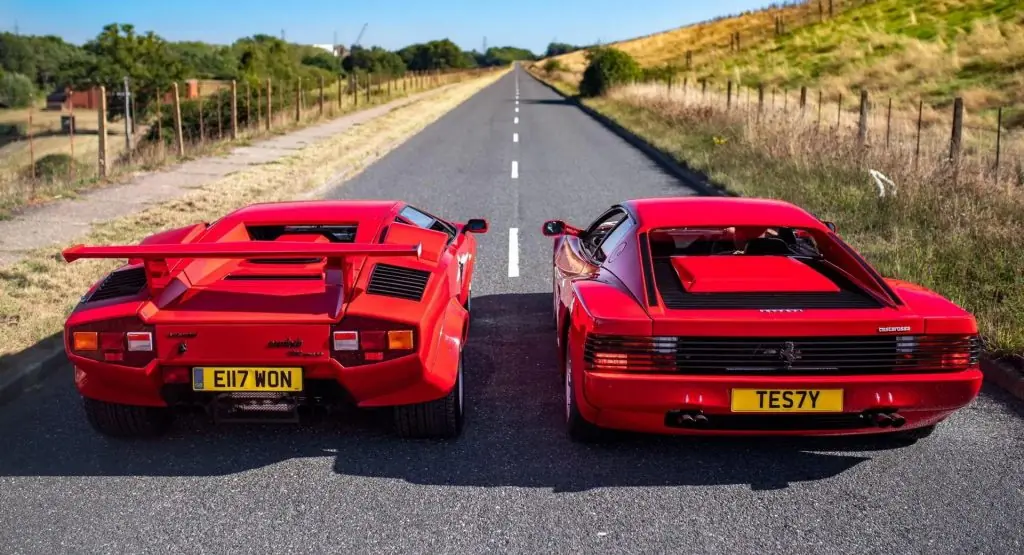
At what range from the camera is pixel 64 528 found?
3.65m

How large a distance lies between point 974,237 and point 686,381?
5.32m

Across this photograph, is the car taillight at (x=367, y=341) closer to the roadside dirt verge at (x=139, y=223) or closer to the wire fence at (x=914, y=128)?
the roadside dirt verge at (x=139, y=223)

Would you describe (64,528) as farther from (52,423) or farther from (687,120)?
(687,120)

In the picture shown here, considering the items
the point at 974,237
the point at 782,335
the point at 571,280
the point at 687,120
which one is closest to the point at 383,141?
the point at 687,120

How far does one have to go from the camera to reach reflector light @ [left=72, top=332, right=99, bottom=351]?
4.11m

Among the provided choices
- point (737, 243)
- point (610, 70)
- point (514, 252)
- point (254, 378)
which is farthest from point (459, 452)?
point (610, 70)

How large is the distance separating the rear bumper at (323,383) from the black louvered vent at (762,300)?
1115 mm

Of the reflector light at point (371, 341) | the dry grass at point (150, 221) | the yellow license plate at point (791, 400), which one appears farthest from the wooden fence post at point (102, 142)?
the yellow license plate at point (791, 400)

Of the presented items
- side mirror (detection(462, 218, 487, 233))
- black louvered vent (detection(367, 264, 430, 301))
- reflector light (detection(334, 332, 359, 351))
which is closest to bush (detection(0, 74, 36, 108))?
side mirror (detection(462, 218, 487, 233))

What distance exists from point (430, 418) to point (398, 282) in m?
0.67

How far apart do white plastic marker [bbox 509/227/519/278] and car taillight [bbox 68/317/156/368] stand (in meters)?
4.63

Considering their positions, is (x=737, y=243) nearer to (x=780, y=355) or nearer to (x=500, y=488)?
(x=780, y=355)

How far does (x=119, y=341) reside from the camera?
4074 mm

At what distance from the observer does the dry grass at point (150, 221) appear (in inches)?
255
